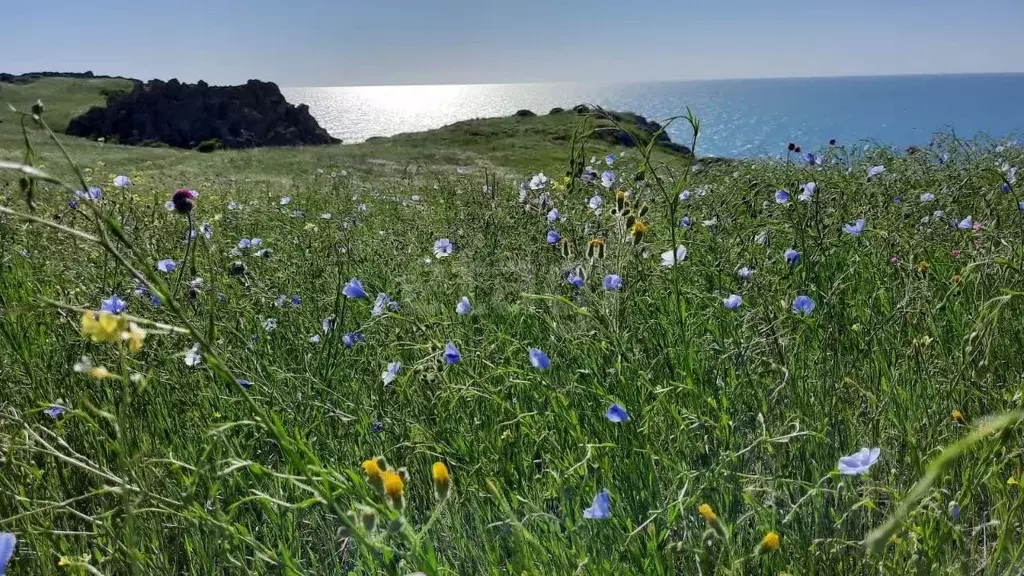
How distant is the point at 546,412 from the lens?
1.90 metres

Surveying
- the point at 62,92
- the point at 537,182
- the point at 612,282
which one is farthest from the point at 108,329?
the point at 62,92

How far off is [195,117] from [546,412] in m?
63.3

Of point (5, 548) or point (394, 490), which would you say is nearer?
point (394, 490)

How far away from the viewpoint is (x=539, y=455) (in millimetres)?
2160

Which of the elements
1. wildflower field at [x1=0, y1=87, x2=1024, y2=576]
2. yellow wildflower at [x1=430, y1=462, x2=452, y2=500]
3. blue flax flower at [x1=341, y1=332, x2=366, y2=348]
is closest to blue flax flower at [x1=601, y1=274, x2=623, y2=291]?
wildflower field at [x1=0, y1=87, x2=1024, y2=576]

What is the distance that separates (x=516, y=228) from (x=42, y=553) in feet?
8.78

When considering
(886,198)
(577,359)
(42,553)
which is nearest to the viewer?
(42,553)

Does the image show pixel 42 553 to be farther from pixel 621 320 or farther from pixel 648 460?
pixel 621 320

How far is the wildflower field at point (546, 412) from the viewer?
1.29m

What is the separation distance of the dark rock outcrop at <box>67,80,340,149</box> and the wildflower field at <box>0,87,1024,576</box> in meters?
56.3

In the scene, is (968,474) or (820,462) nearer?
(968,474)

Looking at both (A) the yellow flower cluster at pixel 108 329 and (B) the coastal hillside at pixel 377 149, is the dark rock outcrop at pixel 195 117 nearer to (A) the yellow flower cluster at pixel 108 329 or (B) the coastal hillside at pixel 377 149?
(B) the coastal hillside at pixel 377 149

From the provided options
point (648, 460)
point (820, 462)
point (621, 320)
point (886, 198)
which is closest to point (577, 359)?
point (621, 320)

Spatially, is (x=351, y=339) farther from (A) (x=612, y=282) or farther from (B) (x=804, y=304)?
(B) (x=804, y=304)
